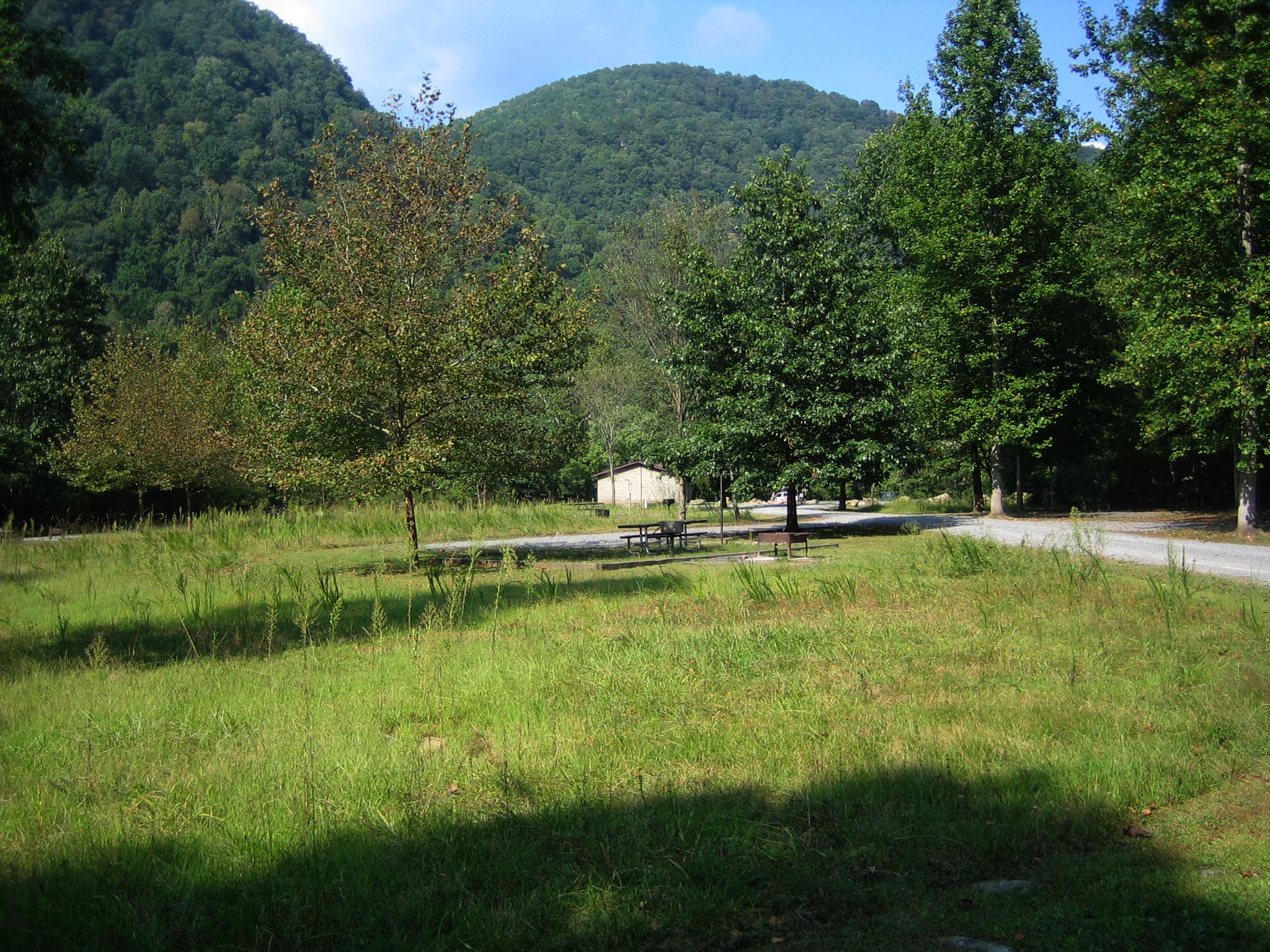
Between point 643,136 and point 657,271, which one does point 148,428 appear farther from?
point 643,136

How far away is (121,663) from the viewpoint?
8.68m

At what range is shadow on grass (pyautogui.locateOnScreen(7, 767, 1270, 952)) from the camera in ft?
12.3

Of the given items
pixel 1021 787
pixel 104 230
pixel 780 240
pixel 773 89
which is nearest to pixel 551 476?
pixel 780 240

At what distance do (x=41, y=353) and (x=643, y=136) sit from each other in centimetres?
10769

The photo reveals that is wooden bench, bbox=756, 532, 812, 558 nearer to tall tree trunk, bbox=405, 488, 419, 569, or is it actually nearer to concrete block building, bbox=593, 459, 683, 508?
tall tree trunk, bbox=405, 488, 419, 569

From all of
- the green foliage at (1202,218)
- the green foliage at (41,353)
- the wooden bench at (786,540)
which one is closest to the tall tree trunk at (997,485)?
the green foliage at (1202,218)

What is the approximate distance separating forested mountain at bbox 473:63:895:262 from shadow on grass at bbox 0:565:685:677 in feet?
248

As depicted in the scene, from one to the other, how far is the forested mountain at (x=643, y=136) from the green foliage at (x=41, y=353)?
153 ft

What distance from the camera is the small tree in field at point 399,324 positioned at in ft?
58.4

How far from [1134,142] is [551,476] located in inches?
1575

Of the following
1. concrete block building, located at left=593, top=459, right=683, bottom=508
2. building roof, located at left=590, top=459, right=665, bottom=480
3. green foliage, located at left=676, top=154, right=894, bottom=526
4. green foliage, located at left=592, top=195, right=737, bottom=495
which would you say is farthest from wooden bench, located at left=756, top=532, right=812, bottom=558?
building roof, located at left=590, top=459, right=665, bottom=480

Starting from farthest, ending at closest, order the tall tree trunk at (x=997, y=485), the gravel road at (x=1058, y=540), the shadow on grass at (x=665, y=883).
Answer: the tall tree trunk at (x=997, y=485), the gravel road at (x=1058, y=540), the shadow on grass at (x=665, y=883)

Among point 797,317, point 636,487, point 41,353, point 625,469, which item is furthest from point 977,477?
point 41,353

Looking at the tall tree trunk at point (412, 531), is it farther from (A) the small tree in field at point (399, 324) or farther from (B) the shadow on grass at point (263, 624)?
(B) the shadow on grass at point (263, 624)
